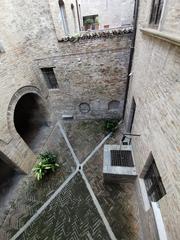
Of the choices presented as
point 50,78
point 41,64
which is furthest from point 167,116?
point 50,78

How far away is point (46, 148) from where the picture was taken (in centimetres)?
780

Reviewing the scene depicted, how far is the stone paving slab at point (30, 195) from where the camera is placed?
515cm

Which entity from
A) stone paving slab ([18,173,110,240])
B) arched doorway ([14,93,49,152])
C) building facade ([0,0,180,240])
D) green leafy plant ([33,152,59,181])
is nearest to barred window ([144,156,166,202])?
building facade ([0,0,180,240])

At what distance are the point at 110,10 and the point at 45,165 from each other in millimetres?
14401

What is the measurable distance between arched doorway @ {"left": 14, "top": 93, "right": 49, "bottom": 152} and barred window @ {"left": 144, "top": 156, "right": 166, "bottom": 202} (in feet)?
20.1

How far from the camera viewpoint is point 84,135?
820 cm

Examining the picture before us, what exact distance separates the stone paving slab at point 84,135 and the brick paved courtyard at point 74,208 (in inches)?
16.0

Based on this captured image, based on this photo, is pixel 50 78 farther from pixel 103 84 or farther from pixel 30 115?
pixel 103 84

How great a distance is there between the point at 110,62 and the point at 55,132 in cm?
533

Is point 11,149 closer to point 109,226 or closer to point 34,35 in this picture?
point 109,226

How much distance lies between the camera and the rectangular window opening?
772cm

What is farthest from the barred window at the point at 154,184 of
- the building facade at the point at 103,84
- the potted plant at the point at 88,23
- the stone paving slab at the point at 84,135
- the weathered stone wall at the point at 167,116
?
the potted plant at the point at 88,23

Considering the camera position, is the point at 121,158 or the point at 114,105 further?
the point at 114,105

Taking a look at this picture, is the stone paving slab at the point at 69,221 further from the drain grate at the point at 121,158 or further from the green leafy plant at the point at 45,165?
the drain grate at the point at 121,158
